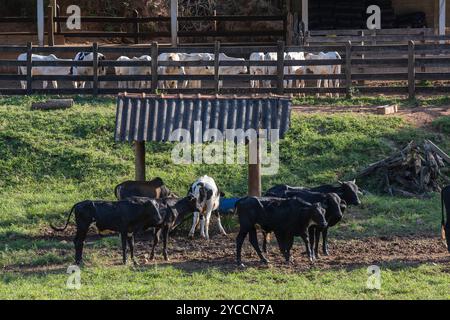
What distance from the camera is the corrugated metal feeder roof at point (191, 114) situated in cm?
1697

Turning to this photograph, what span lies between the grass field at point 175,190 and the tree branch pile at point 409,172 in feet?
0.92

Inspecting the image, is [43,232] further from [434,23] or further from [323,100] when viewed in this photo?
[434,23]

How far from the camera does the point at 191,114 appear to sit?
672 inches

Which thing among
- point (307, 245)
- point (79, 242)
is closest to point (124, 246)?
point (79, 242)

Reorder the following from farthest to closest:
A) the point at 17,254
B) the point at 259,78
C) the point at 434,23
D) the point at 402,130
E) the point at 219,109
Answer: the point at 434,23 → the point at 259,78 → the point at 402,130 → the point at 219,109 → the point at 17,254

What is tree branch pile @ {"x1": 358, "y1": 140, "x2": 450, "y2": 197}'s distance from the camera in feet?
63.9

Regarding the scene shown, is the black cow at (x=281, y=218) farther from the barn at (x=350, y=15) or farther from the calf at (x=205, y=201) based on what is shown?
the barn at (x=350, y=15)

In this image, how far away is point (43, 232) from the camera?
17141 mm

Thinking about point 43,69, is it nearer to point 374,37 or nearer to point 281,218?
point 374,37

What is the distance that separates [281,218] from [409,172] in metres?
5.20

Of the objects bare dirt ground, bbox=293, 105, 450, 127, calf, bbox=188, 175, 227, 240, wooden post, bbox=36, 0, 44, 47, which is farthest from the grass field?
wooden post, bbox=36, 0, 44, 47
